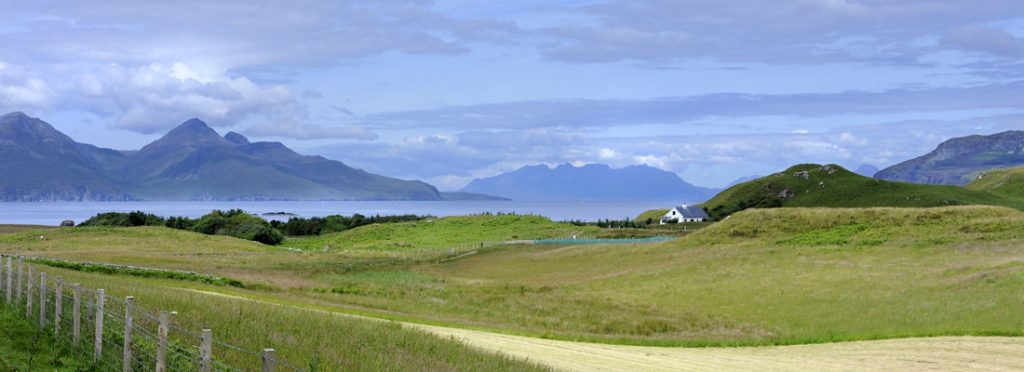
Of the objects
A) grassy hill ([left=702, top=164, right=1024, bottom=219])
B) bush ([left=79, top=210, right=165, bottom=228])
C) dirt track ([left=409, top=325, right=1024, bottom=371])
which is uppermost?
grassy hill ([left=702, top=164, right=1024, bottom=219])

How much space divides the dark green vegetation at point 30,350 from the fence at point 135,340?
0.20 meters

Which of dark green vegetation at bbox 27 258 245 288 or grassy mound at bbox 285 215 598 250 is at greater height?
grassy mound at bbox 285 215 598 250

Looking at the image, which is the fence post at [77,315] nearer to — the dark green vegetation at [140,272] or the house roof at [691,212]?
the dark green vegetation at [140,272]

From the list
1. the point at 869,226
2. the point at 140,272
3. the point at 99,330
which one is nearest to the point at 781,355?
the point at 99,330

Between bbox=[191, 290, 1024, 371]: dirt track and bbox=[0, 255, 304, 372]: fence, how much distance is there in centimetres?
780

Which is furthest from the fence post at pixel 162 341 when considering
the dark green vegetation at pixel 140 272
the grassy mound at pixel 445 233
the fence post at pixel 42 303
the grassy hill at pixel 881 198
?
the grassy hill at pixel 881 198

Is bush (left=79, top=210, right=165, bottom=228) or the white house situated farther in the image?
the white house

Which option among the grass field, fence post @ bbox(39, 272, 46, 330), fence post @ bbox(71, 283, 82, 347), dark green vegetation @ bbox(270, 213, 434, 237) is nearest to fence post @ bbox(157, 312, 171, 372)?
fence post @ bbox(71, 283, 82, 347)

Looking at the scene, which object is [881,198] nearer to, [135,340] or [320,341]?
[320,341]

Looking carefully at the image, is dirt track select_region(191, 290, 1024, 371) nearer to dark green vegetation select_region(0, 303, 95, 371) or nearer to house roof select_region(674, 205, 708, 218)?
dark green vegetation select_region(0, 303, 95, 371)

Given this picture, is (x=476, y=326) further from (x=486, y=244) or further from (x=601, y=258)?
(x=486, y=244)

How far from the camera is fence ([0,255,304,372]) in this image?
12773 millimetres

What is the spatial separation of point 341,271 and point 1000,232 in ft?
152

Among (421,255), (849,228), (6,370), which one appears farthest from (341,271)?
(6,370)
